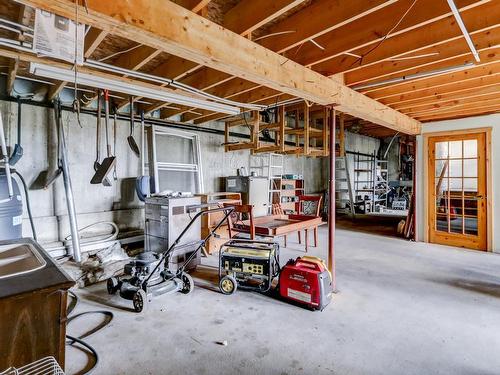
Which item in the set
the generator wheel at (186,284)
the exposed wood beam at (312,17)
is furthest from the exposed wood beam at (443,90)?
the generator wheel at (186,284)

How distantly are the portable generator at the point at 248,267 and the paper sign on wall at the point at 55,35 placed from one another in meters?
2.39

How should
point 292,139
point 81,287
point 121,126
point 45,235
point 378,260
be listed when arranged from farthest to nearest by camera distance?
point 292,139, point 121,126, point 378,260, point 45,235, point 81,287

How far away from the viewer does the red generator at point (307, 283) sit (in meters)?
2.69

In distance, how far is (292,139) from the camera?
8.04 meters

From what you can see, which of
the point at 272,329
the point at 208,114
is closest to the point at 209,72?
the point at 208,114

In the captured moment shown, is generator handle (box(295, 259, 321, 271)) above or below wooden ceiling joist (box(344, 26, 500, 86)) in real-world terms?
below

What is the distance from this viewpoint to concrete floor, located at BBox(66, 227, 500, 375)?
1947 mm

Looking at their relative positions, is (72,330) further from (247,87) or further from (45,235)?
(247,87)

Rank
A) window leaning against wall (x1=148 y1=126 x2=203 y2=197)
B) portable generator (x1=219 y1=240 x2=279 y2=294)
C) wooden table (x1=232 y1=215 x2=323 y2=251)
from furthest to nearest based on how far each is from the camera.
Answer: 1. window leaning against wall (x1=148 y1=126 x2=203 y2=197)
2. wooden table (x1=232 y1=215 x2=323 y2=251)
3. portable generator (x1=219 y1=240 x2=279 y2=294)

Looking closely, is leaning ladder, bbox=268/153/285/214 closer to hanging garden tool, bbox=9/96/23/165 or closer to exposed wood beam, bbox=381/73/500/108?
exposed wood beam, bbox=381/73/500/108

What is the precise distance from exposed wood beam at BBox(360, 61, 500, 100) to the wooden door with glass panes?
2419 mm

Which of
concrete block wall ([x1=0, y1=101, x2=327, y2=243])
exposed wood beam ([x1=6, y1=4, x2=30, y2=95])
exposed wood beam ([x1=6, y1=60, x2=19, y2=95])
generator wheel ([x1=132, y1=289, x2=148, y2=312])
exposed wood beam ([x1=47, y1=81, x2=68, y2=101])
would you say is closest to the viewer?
exposed wood beam ([x1=6, y1=4, x2=30, y2=95])

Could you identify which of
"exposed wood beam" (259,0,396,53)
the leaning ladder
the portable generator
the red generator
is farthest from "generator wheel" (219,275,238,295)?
the leaning ladder

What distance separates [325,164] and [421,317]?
723 centimetres
